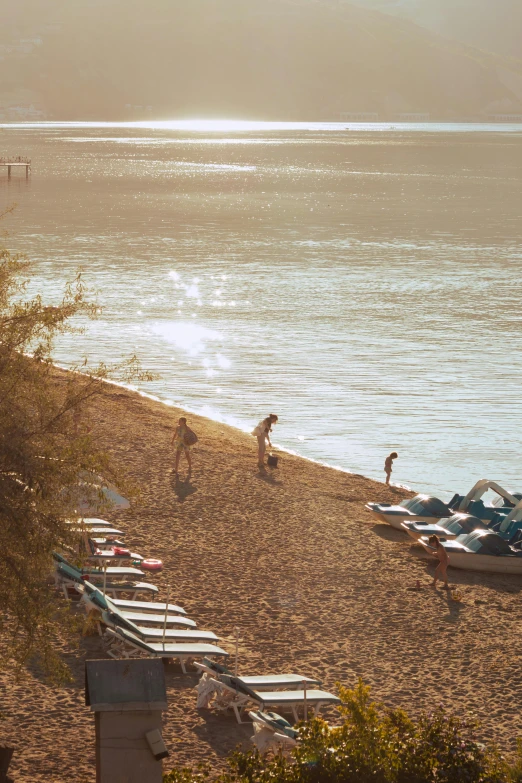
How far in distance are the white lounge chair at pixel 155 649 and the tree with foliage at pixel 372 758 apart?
297 cm

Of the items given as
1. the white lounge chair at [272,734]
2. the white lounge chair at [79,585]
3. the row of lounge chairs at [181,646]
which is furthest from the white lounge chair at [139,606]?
the white lounge chair at [272,734]

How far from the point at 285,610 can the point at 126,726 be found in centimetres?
636

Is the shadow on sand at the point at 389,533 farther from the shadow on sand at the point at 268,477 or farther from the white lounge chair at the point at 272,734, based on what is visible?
the white lounge chair at the point at 272,734

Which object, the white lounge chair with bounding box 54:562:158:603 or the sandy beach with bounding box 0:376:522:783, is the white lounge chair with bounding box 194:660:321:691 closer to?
the sandy beach with bounding box 0:376:522:783

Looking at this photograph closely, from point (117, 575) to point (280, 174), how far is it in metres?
126

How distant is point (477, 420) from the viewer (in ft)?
89.8

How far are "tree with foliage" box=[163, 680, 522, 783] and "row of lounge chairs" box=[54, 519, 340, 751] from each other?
1466mm

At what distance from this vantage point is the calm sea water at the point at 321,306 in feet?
86.6

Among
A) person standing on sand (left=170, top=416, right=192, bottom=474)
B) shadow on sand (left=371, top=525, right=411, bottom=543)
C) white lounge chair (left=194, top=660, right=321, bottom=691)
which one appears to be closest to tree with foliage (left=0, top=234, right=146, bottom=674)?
white lounge chair (left=194, top=660, right=321, bottom=691)

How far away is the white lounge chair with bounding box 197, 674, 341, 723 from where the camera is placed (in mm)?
10086

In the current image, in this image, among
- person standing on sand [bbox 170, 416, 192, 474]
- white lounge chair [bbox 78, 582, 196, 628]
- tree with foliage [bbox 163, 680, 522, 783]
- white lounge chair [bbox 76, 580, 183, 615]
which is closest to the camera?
tree with foliage [bbox 163, 680, 522, 783]

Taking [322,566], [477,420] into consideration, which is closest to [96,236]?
[477,420]

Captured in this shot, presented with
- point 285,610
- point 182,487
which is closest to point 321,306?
point 182,487

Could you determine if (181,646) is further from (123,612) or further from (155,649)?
(123,612)
